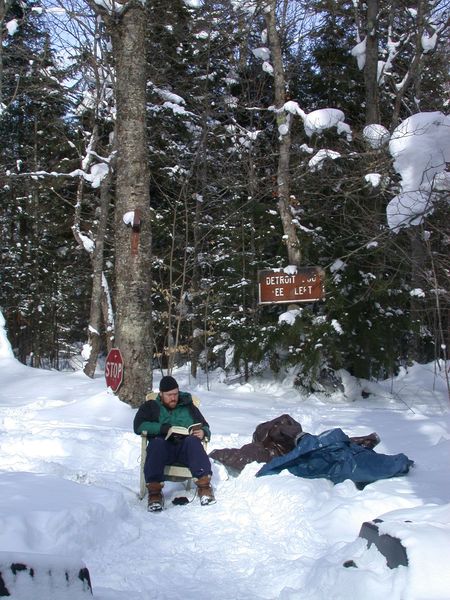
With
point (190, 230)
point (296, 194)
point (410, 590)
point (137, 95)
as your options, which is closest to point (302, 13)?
point (296, 194)

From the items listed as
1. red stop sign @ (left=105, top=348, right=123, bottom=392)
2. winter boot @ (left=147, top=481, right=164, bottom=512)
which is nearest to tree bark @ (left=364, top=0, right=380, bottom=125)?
red stop sign @ (left=105, top=348, right=123, bottom=392)

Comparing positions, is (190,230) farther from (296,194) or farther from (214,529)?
(214,529)

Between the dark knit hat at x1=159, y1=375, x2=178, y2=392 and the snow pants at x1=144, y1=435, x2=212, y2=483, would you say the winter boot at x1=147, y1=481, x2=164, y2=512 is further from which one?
the dark knit hat at x1=159, y1=375, x2=178, y2=392

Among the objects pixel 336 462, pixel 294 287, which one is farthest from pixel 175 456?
pixel 294 287

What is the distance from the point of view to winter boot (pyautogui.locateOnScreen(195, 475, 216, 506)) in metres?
5.27

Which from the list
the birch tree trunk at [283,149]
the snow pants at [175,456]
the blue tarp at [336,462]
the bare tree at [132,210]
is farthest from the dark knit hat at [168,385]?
the birch tree trunk at [283,149]

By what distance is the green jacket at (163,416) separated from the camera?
5562 mm

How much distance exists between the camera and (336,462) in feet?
18.1

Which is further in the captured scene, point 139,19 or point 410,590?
point 139,19

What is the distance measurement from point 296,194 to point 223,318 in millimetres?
3118

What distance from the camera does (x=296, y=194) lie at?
1348 cm

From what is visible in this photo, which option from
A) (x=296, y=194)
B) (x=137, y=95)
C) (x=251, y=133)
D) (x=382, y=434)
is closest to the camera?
(x=382, y=434)

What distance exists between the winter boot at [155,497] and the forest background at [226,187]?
11.3ft

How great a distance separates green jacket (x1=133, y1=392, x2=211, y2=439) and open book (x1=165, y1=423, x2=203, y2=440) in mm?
74
